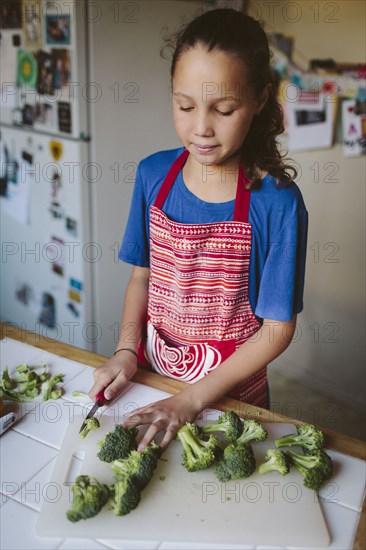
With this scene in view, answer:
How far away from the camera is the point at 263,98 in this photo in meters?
1.02

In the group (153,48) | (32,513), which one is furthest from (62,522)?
(153,48)

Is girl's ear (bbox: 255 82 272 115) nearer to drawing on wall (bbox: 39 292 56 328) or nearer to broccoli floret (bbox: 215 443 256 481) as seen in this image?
broccoli floret (bbox: 215 443 256 481)

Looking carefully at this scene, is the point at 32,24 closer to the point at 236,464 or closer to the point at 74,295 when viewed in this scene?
the point at 74,295

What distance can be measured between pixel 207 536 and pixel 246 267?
514 mm

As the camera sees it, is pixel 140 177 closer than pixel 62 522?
No

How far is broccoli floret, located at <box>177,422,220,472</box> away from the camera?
848 mm

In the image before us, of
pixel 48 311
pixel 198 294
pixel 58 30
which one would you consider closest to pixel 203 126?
pixel 198 294

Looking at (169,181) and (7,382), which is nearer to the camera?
(7,382)

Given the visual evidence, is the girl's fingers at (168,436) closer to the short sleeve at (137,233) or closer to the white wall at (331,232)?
the short sleeve at (137,233)

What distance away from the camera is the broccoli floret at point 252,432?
0.91m

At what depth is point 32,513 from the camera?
792 mm

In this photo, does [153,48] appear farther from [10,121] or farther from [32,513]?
[32,513]

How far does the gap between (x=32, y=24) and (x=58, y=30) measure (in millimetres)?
187

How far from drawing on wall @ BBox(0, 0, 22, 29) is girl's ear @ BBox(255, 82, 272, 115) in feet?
4.97
